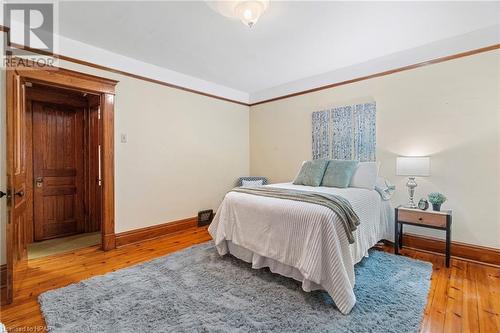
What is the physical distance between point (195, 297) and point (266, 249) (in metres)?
0.73

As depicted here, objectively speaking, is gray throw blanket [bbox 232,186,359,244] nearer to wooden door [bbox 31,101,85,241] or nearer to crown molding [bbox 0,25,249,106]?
crown molding [bbox 0,25,249,106]

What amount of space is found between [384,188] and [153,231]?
329 centimetres

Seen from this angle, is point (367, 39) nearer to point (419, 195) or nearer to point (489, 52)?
point (489, 52)

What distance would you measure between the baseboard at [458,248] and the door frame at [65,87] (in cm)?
386

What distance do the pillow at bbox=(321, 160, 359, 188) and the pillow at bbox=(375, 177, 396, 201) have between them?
15.8 inches

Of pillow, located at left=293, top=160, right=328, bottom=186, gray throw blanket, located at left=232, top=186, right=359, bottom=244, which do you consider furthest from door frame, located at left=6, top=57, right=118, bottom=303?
pillow, located at left=293, top=160, right=328, bottom=186

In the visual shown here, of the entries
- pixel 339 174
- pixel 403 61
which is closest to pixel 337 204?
pixel 339 174

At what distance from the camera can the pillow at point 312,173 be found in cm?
321

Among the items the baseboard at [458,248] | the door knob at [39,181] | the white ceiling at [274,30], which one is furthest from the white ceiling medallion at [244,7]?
the door knob at [39,181]

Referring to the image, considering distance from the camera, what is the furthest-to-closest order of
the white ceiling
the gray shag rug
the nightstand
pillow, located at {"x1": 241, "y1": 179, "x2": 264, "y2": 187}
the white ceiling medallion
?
pillow, located at {"x1": 241, "y1": 179, "x2": 264, "y2": 187} < the nightstand < the white ceiling < the white ceiling medallion < the gray shag rug

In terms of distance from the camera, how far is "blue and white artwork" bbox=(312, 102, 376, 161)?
3.45 m

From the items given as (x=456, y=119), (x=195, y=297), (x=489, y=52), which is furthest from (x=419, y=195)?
(x=195, y=297)

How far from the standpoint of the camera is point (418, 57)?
3033 millimetres

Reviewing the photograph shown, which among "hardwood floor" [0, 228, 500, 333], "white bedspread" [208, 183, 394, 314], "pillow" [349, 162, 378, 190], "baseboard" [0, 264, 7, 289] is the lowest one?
"hardwood floor" [0, 228, 500, 333]
